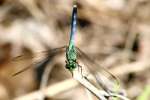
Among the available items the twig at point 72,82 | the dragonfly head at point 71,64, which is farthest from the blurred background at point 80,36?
the dragonfly head at point 71,64

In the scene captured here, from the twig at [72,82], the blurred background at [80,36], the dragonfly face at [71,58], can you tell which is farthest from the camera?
the blurred background at [80,36]

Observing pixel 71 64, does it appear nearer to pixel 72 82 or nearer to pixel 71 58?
pixel 71 58

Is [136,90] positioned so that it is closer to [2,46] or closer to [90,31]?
[90,31]

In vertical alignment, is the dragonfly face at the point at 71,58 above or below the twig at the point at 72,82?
above

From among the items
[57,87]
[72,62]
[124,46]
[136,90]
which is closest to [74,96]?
[57,87]

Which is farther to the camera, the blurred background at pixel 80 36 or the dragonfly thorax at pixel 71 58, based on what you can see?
the blurred background at pixel 80 36

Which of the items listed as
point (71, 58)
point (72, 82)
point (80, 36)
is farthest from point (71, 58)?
point (80, 36)

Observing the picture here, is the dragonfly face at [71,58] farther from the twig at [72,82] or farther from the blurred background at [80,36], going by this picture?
the blurred background at [80,36]

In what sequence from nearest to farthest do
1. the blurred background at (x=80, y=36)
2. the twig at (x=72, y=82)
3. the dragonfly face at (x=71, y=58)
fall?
the dragonfly face at (x=71, y=58) < the twig at (x=72, y=82) < the blurred background at (x=80, y=36)
